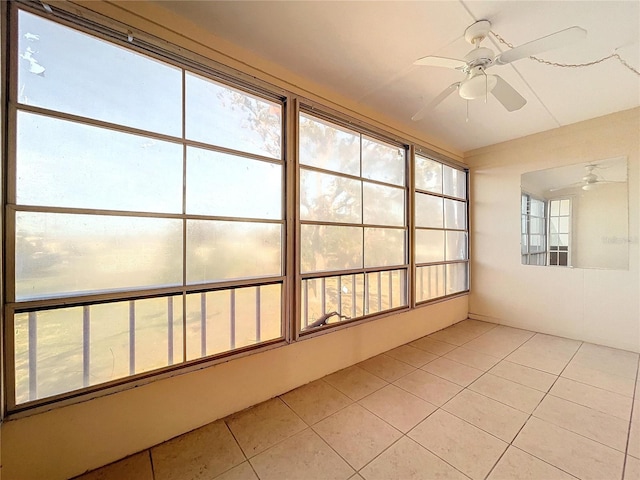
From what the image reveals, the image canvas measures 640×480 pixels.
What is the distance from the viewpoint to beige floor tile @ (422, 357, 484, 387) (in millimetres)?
2416

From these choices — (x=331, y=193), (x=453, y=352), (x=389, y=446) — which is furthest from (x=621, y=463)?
(x=331, y=193)

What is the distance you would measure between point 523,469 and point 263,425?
65.5 inches

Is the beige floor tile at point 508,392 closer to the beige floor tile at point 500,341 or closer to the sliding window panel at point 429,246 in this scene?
the beige floor tile at point 500,341

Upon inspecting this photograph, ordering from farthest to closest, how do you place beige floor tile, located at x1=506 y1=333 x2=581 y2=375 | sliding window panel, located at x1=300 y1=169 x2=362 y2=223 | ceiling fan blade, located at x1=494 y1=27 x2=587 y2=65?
1. beige floor tile, located at x1=506 y1=333 x2=581 y2=375
2. sliding window panel, located at x1=300 y1=169 x2=362 y2=223
3. ceiling fan blade, located at x1=494 y1=27 x2=587 y2=65

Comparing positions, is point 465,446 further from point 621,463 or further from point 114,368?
point 114,368

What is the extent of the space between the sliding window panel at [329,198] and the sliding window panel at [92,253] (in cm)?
116

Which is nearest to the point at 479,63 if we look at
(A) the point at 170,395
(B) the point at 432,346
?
(B) the point at 432,346

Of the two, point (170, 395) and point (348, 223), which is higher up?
point (348, 223)

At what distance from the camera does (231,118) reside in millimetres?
2051

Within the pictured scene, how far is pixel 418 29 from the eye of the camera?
1.83 metres

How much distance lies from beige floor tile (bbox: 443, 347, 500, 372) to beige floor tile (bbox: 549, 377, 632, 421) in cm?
54

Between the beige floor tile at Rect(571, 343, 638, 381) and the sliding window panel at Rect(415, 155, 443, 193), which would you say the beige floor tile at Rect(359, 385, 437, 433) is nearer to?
the beige floor tile at Rect(571, 343, 638, 381)

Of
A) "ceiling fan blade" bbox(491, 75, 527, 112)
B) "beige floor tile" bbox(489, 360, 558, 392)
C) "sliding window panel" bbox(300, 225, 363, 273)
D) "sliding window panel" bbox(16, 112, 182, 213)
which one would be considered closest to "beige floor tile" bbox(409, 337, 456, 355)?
"beige floor tile" bbox(489, 360, 558, 392)

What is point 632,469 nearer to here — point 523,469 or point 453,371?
point 523,469
